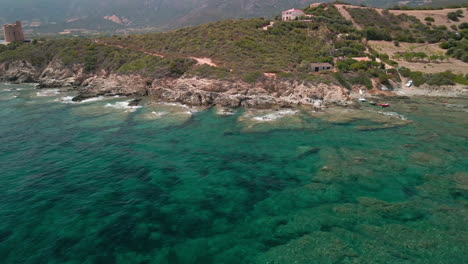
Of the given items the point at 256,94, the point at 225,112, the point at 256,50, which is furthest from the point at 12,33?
the point at 256,94

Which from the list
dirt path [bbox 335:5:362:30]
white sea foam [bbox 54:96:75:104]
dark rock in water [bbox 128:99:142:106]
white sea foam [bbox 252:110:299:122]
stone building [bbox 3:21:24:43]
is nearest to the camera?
white sea foam [bbox 252:110:299:122]

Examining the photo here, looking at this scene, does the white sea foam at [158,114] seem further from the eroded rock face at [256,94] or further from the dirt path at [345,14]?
the dirt path at [345,14]

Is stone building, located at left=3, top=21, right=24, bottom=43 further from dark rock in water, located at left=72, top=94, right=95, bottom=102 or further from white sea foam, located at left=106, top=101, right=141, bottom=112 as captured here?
white sea foam, located at left=106, top=101, right=141, bottom=112

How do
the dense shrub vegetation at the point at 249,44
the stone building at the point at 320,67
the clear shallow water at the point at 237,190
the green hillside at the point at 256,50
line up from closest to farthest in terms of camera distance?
the clear shallow water at the point at 237,190
the green hillside at the point at 256,50
the stone building at the point at 320,67
the dense shrub vegetation at the point at 249,44

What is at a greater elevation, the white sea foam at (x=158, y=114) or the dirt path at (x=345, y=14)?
the dirt path at (x=345, y=14)

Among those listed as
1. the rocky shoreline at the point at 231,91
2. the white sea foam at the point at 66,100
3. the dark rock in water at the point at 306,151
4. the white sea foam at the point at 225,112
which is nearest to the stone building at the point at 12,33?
the rocky shoreline at the point at 231,91

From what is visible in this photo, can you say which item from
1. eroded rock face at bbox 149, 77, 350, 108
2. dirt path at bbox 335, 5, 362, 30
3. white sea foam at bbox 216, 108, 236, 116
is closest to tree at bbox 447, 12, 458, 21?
dirt path at bbox 335, 5, 362, 30
